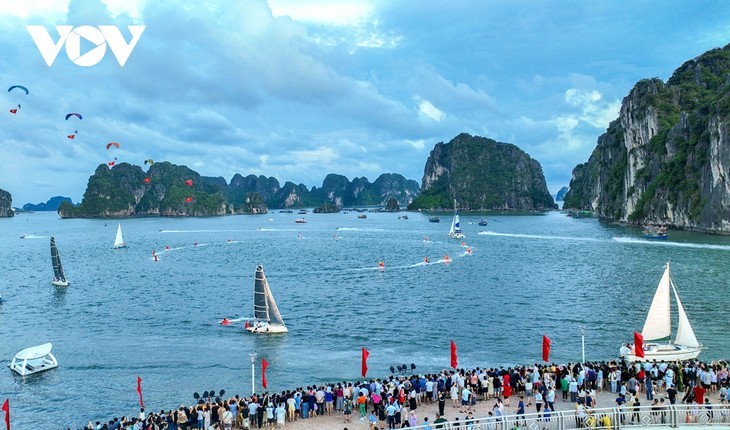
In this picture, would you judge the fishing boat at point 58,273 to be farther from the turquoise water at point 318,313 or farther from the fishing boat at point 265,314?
the fishing boat at point 265,314

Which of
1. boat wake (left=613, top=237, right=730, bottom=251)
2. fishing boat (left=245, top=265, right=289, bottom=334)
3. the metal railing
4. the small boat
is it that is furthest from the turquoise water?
the metal railing

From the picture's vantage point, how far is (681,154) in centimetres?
15362

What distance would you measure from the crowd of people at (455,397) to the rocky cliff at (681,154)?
11521 centimetres

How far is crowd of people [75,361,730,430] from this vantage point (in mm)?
25828

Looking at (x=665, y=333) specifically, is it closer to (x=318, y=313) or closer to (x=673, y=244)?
(x=318, y=313)

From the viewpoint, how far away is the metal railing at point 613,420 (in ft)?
75.0

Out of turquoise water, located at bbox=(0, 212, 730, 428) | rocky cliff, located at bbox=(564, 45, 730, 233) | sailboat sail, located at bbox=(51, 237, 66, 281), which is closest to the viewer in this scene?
turquoise water, located at bbox=(0, 212, 730, 428)

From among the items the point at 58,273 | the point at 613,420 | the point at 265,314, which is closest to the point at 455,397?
the point at 613,420

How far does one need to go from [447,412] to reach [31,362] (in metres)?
31.4

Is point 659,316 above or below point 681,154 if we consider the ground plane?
below

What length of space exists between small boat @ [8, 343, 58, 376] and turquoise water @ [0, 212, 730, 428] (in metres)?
1.01

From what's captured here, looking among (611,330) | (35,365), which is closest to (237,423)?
(35,365)

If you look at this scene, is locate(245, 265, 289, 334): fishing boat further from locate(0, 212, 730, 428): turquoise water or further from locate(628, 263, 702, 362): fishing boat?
locate(628, 263, 702, 362): fishing boat

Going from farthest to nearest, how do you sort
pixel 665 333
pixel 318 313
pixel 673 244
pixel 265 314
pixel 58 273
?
1. pixel 673 244
2. pixel 58 273
3. pixel 318 313
4. pixel 265 314
5. pixel 665 333
